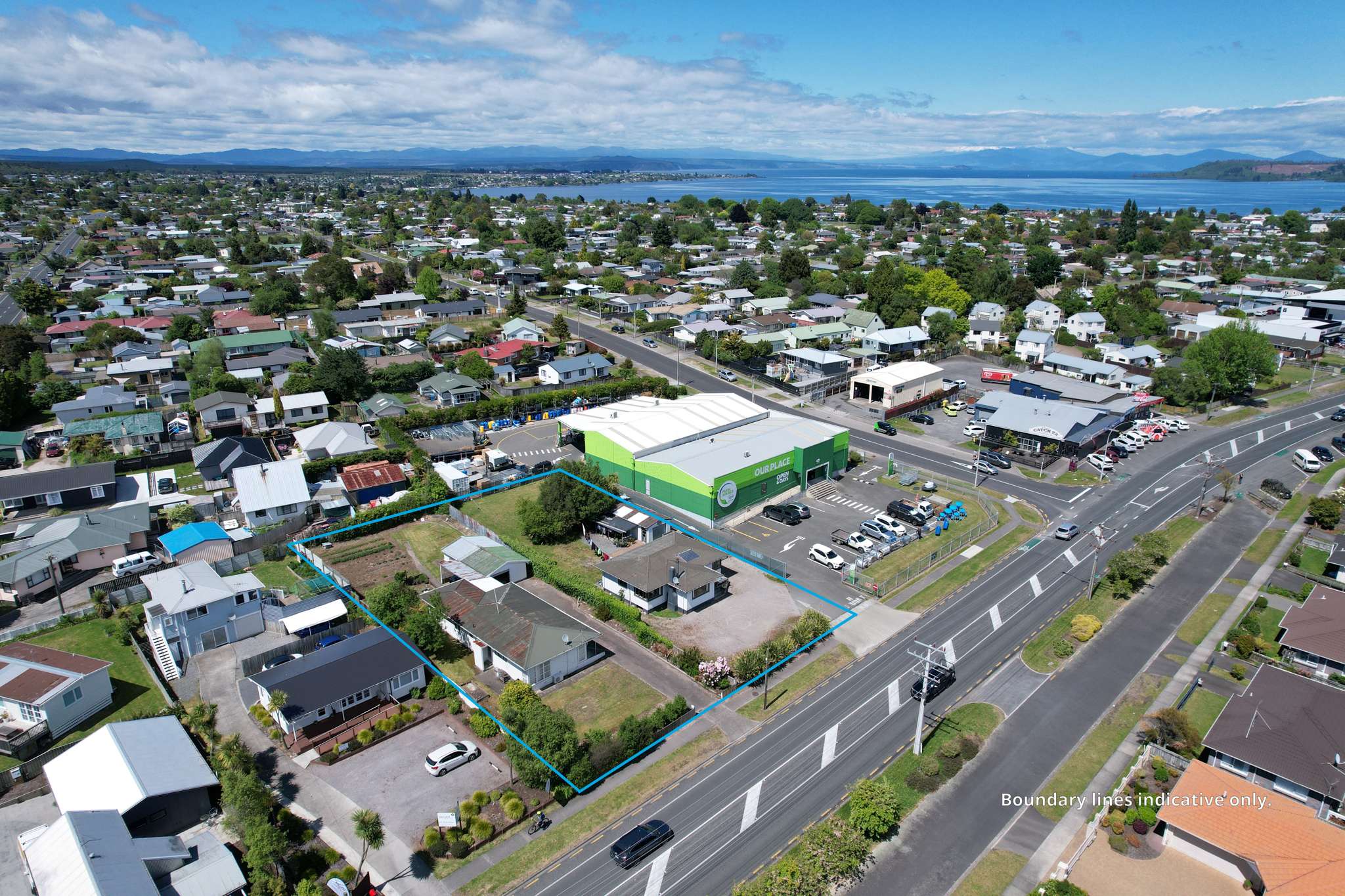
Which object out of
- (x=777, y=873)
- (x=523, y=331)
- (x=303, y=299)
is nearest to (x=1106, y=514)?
(x=777, y=873)

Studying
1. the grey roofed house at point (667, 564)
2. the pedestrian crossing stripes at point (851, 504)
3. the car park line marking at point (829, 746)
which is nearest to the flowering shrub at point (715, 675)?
the car park line marking at point (829, 746)

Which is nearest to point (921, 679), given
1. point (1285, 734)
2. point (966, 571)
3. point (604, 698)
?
point (966, 571)

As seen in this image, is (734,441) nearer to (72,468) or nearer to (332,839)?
(332,839)

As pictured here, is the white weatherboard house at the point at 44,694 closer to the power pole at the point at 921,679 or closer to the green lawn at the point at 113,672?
the green lawn at the point at 113,672

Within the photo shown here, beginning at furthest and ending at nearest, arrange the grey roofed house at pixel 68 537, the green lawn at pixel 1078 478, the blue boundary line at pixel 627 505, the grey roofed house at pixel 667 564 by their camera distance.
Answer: the green lawn at pixel 1078 478, the grey roofed house at pixel 68 537, the grey roofed house at pixel 667 564, the blue boundary line at pixel 627 505

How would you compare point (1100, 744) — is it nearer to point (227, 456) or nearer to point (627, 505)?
point (627, 505)
